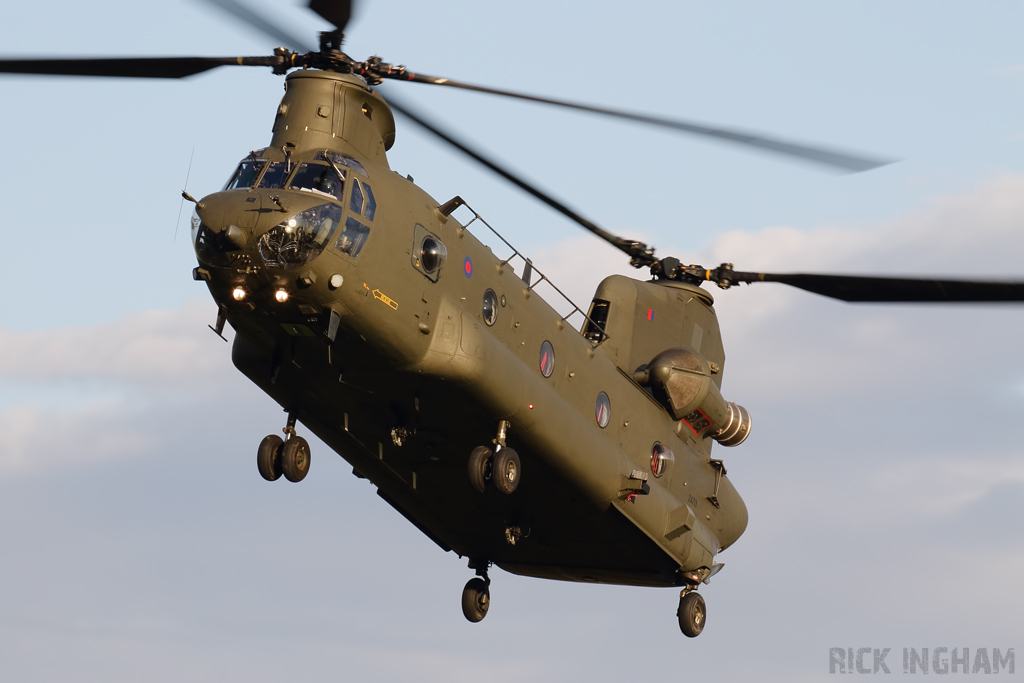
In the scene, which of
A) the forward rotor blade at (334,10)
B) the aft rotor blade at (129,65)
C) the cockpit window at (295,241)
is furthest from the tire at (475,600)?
the forward rotor blade at (334,10)

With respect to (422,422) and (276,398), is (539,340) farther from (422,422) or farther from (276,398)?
(276,398)

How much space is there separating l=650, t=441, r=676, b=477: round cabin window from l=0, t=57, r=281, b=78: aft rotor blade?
425 inches

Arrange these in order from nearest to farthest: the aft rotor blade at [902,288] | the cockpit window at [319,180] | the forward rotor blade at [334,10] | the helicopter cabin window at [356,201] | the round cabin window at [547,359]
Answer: the forward rotor blade at [334,10], the cockpit window at [319,180], the helicopter cabin window at [356,201], the aft rotor blade at [902,288], the round cabin window at [547,359]

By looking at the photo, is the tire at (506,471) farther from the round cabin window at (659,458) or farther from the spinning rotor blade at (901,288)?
the spinning rotor blade at (901,288)

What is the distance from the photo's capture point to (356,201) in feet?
73.0

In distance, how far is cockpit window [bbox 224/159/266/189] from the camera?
22312 millimetres

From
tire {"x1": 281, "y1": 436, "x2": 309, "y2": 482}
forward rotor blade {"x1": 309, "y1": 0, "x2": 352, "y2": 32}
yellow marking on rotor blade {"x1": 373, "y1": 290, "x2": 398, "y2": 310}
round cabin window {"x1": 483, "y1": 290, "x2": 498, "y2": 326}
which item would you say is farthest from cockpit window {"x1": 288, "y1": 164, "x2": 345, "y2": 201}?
tire {"x1": 281, "y1": 436, "x2": 309, "y2": 482}

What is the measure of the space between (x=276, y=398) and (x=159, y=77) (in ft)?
17.9

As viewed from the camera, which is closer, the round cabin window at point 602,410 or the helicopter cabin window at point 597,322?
the round cabin window at point 602,410

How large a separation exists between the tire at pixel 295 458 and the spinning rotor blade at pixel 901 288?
30.1 ft

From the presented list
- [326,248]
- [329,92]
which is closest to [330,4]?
[329,92]

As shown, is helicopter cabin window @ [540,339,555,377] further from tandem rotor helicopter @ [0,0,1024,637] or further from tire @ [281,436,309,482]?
tire @ [281,436,309,482]

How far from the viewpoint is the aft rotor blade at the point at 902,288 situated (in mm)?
23031

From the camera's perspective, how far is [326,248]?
21656 mm
